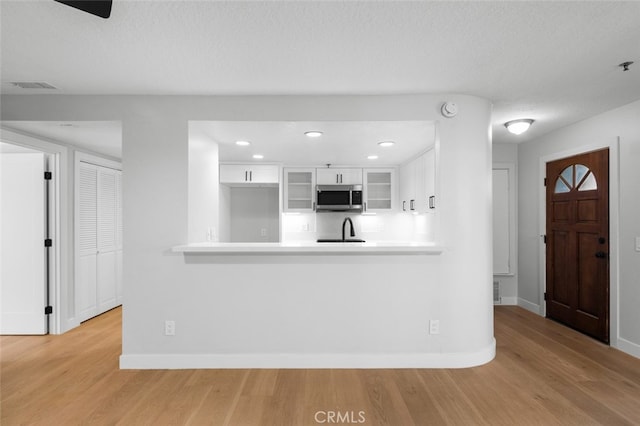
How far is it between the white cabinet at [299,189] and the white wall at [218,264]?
2.52 metres

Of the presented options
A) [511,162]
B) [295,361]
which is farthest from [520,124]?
[295,361]

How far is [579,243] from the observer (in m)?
3.81

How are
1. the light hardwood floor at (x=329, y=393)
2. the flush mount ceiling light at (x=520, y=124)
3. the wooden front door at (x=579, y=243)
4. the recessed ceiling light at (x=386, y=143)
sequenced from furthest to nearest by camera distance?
the recessed ceiling light at (x=386, y=143) → the flush mount ceiling light at (x=520, y=124) → the wooden front door at (x=579, y=243) → the light hardwood floor at (x=329, y=393)

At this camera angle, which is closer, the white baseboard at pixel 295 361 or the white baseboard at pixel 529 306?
the white baseboard at pixel 295 361

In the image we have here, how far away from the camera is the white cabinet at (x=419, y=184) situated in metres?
3.99

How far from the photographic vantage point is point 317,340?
2.95 metres

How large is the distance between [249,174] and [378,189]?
2056 millimetres

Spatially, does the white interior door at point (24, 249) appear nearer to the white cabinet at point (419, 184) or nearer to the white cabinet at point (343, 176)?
the white cabinet at point (343, 176)

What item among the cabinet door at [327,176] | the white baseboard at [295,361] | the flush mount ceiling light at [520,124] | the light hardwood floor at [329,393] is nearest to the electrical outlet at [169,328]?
the white baseboard at [295,361]

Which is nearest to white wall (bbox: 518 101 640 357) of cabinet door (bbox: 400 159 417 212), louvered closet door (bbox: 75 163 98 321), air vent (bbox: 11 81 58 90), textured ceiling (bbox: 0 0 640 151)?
textured ceiling (bbox: 0 0 640 151)

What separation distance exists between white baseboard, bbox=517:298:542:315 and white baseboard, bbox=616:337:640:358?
1171 millimetres

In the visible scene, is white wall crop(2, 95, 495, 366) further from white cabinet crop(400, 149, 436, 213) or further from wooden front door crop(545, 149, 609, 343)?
wooden front door crop(545, 149, 609, 343)

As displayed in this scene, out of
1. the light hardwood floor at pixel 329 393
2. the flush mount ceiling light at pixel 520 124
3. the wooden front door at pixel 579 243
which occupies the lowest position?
the light hardwood floor at pixel 329 393

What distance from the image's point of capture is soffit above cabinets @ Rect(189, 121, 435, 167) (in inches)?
122
